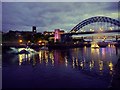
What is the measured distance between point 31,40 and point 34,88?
253 feet

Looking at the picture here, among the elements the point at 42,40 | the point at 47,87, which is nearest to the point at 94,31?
the point at 42,40

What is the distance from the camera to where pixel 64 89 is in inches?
472

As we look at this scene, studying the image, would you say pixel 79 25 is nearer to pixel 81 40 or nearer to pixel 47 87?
pixel 81 40

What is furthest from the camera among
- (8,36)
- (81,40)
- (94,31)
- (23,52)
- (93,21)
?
(81,40)

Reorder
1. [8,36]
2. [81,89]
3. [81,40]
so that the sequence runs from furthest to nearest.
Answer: [81,40], [8,36], [81,89]

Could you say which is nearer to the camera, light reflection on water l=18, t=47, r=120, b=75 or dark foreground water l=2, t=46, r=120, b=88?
dark foreground water l=2, t=46, r=120, b=88

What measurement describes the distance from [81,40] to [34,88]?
108 m

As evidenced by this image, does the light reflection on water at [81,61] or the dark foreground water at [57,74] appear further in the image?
the light reflection on water at [81,61]

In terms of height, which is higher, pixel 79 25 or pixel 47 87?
pixel 79 25

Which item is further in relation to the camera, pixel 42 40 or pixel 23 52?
pixel 42 40

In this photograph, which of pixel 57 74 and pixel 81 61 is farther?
pixel 81 61

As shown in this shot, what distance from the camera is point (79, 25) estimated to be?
3637 inches

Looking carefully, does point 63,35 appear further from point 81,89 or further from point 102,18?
point 81,89

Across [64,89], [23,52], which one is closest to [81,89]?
[64,89]
